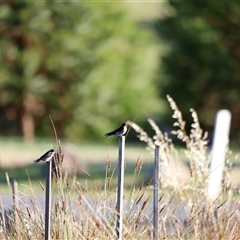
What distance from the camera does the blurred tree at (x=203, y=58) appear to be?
760 inches

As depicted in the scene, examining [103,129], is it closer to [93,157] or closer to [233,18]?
[233,18]

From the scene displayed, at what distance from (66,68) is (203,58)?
367cm

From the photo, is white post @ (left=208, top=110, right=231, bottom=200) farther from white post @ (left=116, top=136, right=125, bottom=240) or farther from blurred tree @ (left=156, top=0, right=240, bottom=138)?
blurred tree @ (left=156, top=0, right=240, bottom=138)

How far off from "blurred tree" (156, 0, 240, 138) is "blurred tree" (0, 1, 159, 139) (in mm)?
1403

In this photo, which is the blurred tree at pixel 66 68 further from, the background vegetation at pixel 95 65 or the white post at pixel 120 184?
the white post at pixel 120 184

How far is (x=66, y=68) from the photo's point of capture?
20.0m

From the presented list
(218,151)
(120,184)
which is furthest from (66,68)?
(120,184)

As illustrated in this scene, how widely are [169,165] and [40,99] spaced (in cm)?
1574

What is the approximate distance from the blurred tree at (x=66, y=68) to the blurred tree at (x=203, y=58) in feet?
4.60

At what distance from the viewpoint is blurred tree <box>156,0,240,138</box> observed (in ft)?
63.4

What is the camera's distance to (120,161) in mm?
3688

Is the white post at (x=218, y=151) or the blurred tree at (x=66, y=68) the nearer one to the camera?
the white post at (x=218, y=151)

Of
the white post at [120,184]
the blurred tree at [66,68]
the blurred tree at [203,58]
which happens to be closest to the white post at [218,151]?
the white post at [120,184]

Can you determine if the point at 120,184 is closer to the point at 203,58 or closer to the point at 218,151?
the point at 218,151
